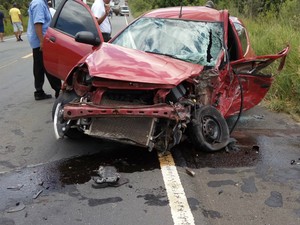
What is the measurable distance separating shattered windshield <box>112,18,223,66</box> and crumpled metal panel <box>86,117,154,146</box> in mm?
1262

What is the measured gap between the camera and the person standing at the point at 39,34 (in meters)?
7.01

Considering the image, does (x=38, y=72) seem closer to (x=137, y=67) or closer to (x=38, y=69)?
(x=38, y=69)

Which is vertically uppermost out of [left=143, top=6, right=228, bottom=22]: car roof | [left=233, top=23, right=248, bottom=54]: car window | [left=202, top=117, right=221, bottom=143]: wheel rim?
[left=143, top=6, right=228, bottom=22]: car roof

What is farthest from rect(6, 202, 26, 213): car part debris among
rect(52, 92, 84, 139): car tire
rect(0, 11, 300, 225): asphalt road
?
rect(52, 92, 84, 139): car tire

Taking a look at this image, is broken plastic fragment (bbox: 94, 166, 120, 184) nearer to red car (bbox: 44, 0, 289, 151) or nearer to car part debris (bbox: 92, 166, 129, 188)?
car part debris (bbox: 92, 166, 129, 188)

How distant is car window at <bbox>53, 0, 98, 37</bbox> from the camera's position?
5930 mm

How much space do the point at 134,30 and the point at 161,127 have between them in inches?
79.1

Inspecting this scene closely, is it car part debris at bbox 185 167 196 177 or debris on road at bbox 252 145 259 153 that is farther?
debris on road at bbox 252 145 259 153

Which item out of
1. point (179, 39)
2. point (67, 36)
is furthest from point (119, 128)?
point (67, 36)

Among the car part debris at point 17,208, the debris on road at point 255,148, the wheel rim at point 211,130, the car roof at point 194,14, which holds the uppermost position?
the car roof at point 194,14

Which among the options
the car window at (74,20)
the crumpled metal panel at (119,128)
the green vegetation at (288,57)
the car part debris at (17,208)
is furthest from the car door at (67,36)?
the green vegetation at (288,57)

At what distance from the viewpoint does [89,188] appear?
375 centimetres

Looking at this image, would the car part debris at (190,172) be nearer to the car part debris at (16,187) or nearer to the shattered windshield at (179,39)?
the shattered windshield at (179,39)

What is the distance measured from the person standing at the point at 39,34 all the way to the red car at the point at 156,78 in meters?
0.83
